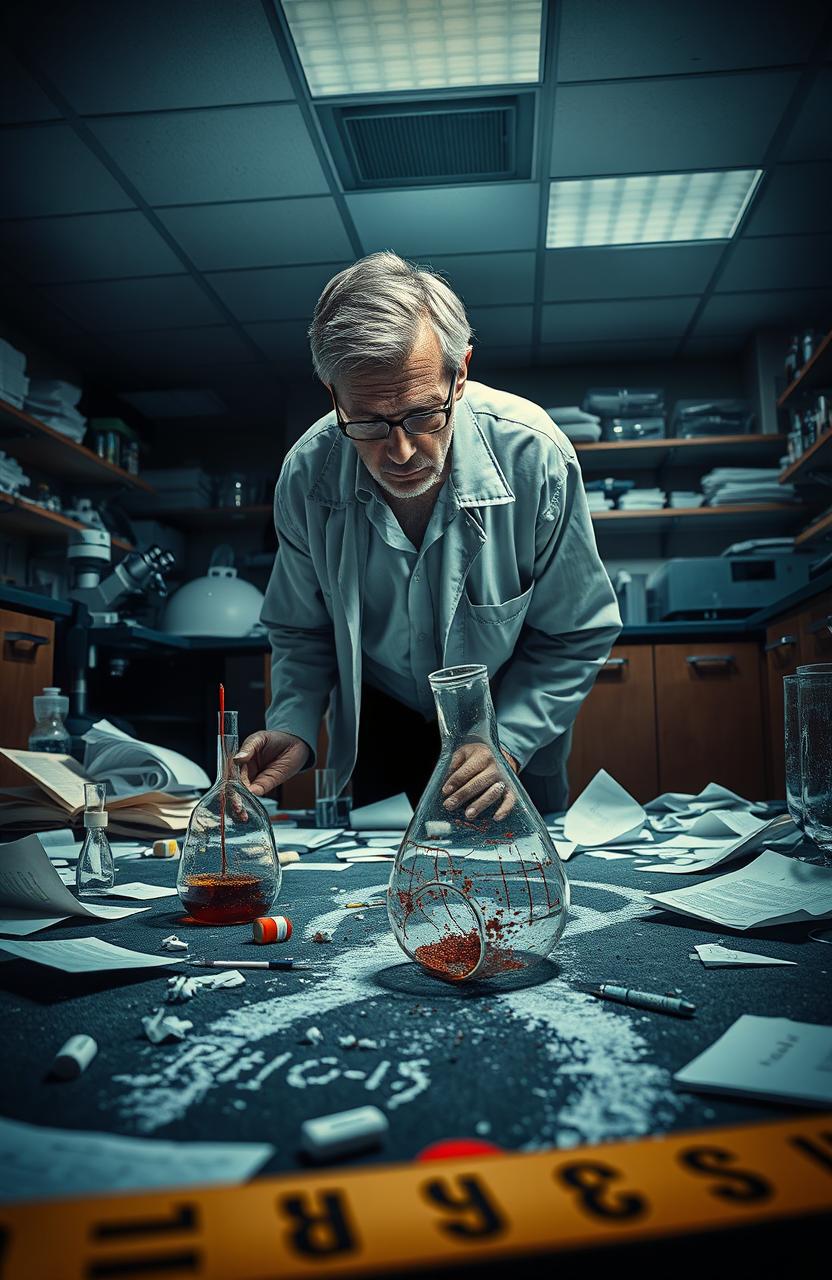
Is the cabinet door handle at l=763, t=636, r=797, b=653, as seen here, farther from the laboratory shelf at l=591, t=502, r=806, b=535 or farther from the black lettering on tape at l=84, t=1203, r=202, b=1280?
the black lettering on tape at l=84, t=1203, r=202, b=1280

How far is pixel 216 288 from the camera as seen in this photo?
133 inches

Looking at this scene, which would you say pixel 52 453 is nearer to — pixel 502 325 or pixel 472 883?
pixel 502 325

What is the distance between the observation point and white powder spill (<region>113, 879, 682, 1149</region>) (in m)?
0.35

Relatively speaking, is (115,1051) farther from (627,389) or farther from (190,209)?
(627,389)

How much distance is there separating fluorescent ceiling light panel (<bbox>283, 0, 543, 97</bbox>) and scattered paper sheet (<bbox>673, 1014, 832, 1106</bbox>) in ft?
8.04

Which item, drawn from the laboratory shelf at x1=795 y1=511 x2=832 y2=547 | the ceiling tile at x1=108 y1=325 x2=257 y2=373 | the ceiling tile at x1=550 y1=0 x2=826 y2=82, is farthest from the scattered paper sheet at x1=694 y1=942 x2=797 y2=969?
the ceiling tile at x1=108 y1=325 x2=257 y2=373

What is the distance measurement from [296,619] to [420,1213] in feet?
4.22

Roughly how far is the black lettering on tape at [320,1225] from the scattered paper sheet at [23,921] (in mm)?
487

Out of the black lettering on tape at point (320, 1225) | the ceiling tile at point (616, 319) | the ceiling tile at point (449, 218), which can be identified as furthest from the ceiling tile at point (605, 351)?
the black lettering on tape at point (320, 1225)

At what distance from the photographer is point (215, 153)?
2604 millimetres

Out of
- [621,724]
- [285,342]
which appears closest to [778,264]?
[621,724]

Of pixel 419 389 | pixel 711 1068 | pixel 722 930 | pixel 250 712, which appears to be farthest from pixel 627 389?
pixel 711 1068

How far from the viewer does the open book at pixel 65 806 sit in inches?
48.2

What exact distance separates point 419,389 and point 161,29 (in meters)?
1.64
